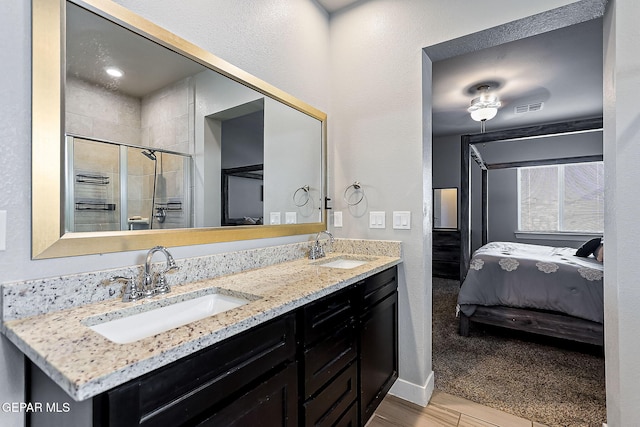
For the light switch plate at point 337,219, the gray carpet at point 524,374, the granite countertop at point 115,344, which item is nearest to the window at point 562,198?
the gray carpet at point 524,374

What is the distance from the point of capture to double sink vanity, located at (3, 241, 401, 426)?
68 centimetres

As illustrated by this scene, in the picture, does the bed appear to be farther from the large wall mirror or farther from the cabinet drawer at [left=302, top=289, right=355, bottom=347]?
the large wall mirror

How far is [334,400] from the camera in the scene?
1.39m

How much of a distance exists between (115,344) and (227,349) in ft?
0.93

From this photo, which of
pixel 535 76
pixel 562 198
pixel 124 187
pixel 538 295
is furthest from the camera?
pixel 562 198

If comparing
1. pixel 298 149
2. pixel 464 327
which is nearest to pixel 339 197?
pixel 298 149

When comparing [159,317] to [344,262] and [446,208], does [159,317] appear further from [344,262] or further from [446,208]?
[446,208]

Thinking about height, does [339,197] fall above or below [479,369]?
above

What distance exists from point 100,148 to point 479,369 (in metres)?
2.84

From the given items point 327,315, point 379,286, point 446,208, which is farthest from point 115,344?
point 446,208

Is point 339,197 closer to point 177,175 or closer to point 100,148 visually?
point 177,175

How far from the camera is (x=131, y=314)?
1.04 meters

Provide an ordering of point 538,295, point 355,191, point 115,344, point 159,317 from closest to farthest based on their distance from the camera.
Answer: point 115,344 < point 159,317 < point 355,191 < point 538,295

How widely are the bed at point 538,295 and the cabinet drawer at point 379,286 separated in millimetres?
1361
